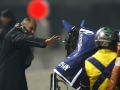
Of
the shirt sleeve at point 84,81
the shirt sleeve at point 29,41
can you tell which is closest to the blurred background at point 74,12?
the shirt sleeve at point 29,41

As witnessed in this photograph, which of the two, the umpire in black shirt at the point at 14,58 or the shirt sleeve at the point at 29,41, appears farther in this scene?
the umpire in black shirt at the point at 14,58

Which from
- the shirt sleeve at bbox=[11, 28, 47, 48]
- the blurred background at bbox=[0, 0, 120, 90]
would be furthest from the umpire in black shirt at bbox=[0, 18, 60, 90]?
the blurred background at bbox=[0, 0, 120, 90]

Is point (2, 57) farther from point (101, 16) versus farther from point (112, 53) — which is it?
point (101, 16)

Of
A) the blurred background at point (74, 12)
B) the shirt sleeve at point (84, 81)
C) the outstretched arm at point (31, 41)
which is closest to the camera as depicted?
the shirt sleeve at point (84, 81)

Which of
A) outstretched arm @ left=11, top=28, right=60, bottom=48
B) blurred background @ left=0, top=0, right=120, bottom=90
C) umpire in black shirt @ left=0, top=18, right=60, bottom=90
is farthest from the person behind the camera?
blurred background @ left=0, top=0, right=120, bottom=90

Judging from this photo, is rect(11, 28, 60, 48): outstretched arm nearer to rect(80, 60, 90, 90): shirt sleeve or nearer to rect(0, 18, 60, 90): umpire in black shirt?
rect(0, 18, 60, 90): umpire in black shirt

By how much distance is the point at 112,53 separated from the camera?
301 inches

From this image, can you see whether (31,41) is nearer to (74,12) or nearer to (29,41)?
(29,41)

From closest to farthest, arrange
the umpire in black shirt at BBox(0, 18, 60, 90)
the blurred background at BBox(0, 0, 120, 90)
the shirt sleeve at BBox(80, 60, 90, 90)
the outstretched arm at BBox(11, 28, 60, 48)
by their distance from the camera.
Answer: the shirt sleeve at BBox(80, 60, 90, 90), the outstretched arm at BBox(11, 28, 60, 48), the umpire in black shirt at BBox(0, 18, 60, 90), the blurred background at BBox(0, 0, 120, 90)

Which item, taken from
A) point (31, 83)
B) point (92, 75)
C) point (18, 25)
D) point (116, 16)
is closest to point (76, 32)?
point (18, 25)

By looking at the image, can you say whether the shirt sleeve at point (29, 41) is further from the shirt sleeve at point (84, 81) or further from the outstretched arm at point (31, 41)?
the shirt sleeve at point (84, 81)

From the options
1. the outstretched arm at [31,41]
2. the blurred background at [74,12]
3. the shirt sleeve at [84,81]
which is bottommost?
the blurred background at [74,12]

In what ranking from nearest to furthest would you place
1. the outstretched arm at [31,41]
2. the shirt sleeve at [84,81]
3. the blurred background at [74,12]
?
the shirt sleeve at [84,81] → the outstretched arm at [31,41] → the blurred background at [74,12]

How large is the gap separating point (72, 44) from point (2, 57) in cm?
97
